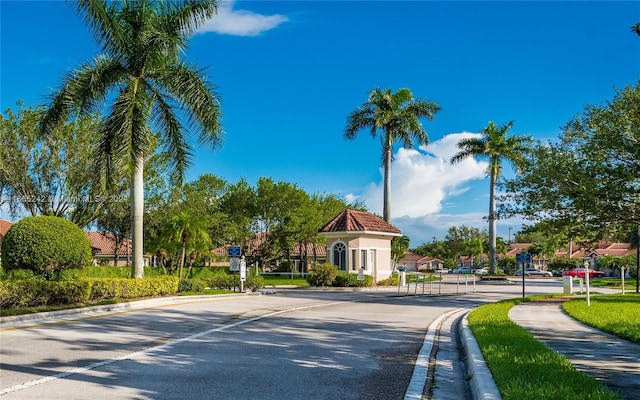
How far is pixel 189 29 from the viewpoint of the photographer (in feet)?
76.0

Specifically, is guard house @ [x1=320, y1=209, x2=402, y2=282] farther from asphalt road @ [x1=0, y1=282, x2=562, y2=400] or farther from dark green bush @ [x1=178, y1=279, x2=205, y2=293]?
asphalt road @ [x1=0, y1=282, x2=562, y2=400]

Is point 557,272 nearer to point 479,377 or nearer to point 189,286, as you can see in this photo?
point 189,286

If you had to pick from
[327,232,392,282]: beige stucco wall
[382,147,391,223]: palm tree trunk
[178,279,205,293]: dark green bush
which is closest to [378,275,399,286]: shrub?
[327,232,392,282]: beige stucco wall

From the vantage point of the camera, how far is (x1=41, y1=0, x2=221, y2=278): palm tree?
20.9 meters

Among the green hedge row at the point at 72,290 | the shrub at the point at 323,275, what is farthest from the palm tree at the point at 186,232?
the shrub at the point at 323,275

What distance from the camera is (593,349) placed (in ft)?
33.0

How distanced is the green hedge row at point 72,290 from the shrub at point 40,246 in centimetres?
220

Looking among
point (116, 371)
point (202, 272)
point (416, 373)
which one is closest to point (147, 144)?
point (116, 371)

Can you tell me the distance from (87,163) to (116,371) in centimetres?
2969

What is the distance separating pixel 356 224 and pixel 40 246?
71.2 ft

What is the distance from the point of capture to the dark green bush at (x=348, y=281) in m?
34.4

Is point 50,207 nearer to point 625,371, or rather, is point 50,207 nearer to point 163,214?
point 163,214

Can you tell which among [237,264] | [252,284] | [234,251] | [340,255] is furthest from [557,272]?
[237,264]

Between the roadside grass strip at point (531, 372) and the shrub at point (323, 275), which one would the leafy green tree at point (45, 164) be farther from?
the roadside grass strip at point (531, 372)
